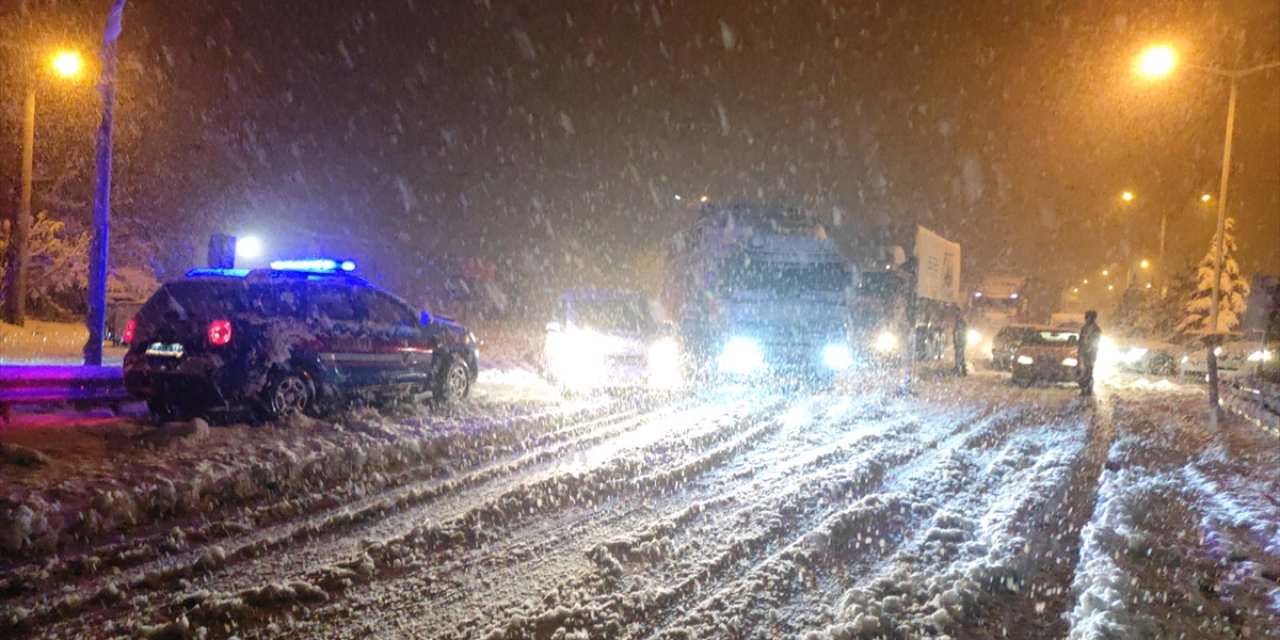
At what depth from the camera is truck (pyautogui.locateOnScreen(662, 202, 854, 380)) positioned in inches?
656

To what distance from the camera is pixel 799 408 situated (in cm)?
1245

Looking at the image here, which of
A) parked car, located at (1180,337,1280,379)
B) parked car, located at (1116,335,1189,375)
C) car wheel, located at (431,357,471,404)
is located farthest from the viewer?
parked car, located at (1116,335,1189,375)

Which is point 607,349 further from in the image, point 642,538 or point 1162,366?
point 1162,366

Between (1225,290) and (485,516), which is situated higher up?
(1225,290)

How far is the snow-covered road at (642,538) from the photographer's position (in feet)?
13.8

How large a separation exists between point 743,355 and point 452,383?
6791 mm

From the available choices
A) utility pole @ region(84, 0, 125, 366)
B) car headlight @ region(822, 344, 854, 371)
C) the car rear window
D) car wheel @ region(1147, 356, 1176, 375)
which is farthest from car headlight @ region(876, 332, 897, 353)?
utility pole @ region(84, 0, 125, 366)

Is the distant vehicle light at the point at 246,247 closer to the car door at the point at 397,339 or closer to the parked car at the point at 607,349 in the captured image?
the parked car at the point at 607,349

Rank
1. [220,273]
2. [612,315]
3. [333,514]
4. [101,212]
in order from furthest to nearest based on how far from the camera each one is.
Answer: [612,315] → [101,212] → [220,273] → [333,514]

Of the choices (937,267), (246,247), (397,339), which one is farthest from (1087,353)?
(246,247)

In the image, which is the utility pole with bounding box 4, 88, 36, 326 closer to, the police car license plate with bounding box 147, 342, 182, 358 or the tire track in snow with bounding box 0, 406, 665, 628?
the police car license plate with bounding box 147, 342, 182, 358

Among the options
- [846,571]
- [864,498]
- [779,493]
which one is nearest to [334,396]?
[779,493]

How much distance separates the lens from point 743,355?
656 inches

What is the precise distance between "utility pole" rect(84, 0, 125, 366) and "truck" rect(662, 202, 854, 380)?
1014 centimetres
